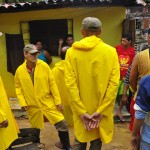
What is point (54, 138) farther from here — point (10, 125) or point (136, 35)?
point (136, 35)

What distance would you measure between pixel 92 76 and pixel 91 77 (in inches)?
0.6

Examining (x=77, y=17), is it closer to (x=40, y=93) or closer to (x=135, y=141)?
(x=40, y=93)

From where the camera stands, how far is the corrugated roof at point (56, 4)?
7.62 metres

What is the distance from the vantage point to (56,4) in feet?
25.7

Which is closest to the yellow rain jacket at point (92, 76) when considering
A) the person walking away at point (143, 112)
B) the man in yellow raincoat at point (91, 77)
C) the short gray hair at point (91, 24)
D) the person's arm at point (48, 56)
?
the man in yellow raincoat at point (91, 77)

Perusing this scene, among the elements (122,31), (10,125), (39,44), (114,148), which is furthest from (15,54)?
(10,125)

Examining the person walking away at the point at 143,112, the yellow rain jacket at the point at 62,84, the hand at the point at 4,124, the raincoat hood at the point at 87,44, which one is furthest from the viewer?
the yellow rain jacket at the point at 62,84

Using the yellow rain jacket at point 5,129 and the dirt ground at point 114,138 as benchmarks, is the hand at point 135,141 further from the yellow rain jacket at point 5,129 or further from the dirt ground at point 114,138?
the dirt ground at point 114,138

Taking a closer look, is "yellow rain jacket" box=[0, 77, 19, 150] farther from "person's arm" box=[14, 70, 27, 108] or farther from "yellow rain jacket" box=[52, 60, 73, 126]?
"yellow rain jacket" box=[52, 60, 73, 126]

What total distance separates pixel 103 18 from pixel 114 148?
3947 mm

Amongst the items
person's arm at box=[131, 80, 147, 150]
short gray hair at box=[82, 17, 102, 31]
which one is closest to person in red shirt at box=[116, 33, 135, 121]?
short gray hair at box=[82, 17, 102, 31]

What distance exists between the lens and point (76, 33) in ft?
27.8

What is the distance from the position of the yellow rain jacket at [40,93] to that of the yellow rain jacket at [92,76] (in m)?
1.52

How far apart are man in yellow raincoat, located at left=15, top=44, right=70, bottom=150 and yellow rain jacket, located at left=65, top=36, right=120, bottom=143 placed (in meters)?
1.53
